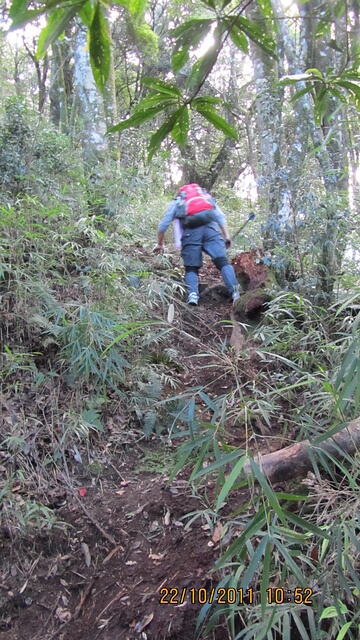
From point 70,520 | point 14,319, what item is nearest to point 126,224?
point 14,319

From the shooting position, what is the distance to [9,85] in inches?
555

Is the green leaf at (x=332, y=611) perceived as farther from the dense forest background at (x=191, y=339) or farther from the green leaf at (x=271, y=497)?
the green leaf at (x=271, y=497)

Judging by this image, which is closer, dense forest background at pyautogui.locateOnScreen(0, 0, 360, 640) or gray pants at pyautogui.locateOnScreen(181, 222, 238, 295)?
dense forest background at pyautogui.locateOnScreen(0, 0, 360, 640)

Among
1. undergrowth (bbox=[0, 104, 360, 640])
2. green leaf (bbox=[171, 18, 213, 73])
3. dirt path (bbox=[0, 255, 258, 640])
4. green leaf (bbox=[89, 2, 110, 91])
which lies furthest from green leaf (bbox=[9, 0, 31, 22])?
dirt path (bbox=[0, 255, 258, 640])

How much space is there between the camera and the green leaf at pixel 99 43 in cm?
A: 117

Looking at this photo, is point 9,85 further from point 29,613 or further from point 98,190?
point 29,613

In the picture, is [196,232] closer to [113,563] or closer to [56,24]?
[113,563]

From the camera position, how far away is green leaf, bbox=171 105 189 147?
4.77ft

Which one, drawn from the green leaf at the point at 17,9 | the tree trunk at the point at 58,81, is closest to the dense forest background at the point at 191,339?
the green leaf at the point at 17,9

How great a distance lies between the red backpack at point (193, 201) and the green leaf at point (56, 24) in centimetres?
432

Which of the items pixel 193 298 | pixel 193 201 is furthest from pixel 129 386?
pixel 193 201

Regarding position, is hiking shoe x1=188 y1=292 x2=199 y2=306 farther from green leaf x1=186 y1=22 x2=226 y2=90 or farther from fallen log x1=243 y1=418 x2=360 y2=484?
green leaf x1=186 y1=22 x2=226 y2=90
